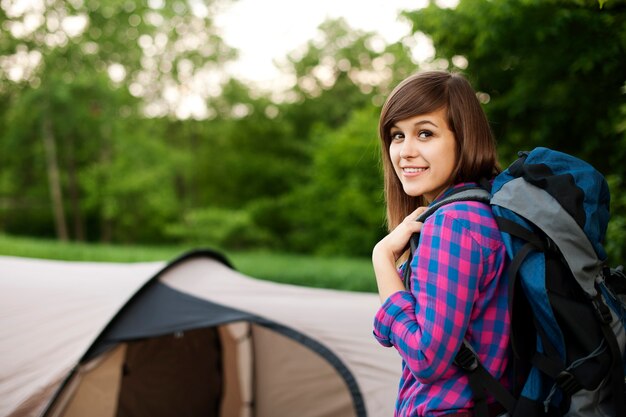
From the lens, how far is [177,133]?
822 inches

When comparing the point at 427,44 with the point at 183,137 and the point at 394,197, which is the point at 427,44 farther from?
the point at 183,137

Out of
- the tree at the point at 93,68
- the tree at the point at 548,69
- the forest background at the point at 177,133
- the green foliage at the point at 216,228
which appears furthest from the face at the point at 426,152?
the tree at the point at 93,68

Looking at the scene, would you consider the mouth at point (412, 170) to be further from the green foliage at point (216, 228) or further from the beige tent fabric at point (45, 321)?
the green foliage at point (216, 228)

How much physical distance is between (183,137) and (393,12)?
54.5 feet

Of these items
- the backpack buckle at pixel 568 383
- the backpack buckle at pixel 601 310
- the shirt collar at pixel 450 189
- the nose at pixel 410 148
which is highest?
the nose at pixel 410 148

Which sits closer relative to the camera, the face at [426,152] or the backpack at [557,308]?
the backpack at [557,308]

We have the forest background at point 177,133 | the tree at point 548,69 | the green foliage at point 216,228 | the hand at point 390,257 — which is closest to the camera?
the hand at point 390,257

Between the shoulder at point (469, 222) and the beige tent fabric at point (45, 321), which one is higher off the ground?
the shoulder at point (469, 222)

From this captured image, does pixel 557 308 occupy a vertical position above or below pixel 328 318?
above

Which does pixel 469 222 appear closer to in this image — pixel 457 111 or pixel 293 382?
pixel 457 111

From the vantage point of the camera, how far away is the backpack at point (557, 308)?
122 centimetres

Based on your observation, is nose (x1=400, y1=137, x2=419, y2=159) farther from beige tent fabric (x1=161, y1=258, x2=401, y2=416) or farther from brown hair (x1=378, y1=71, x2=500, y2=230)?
beige tent fabric (x1=161, y1=258, x2=401, y2=416)

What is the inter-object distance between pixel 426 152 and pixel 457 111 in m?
0.12

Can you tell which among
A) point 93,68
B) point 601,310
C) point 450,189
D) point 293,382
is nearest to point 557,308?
point 601,310
